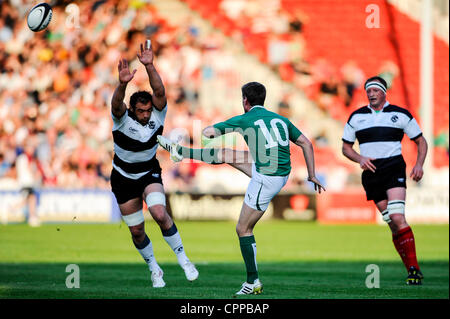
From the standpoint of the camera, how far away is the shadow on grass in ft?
30.1

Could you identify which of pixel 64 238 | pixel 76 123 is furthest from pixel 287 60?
pixel 64 238

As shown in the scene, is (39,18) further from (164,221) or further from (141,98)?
(164,221)

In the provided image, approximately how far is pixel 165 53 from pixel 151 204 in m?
18.3

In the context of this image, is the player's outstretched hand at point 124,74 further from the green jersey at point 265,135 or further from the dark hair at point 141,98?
the green jersey at point 265,135

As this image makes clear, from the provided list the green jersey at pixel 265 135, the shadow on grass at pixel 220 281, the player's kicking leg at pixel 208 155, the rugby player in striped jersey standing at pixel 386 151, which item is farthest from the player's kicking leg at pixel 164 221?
the rugby player in striped jersey standing at pixel 386 151

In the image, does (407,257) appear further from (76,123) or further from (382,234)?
(76,123)

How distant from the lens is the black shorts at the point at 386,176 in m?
11.0

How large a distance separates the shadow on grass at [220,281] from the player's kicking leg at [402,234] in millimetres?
191

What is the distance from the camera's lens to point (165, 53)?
27.5 metres

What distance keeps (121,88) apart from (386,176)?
3974 mm

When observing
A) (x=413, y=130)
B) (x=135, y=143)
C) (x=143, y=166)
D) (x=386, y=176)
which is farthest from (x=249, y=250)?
(x=413, y=130)

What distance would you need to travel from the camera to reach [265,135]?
353 inches

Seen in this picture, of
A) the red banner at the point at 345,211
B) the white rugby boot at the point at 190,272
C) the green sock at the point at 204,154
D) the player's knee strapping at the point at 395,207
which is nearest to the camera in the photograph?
the green sock at the point at 204,154

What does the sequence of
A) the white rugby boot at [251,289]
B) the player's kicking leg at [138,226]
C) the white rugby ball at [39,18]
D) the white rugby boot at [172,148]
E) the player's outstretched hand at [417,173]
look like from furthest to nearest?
the white rugby ball at [39,18] < the player's outstretched hand at [417,173] < the player's kicking leg at [138,226] < the white rugby boot at [172,148] < the white rugby boot at [251,289]
